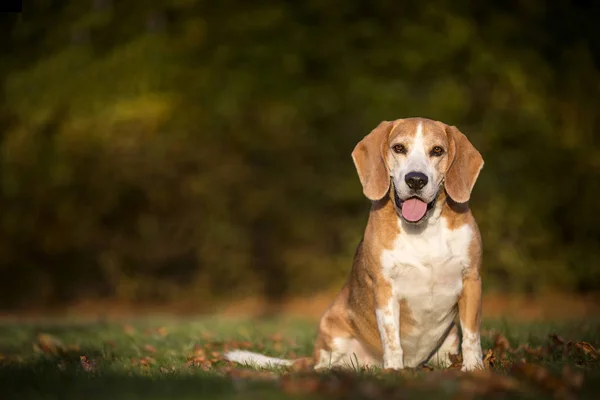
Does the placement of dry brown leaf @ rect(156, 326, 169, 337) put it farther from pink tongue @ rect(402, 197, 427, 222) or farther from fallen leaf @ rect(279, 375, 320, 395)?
fallen leaf @ rect(279, 375, 320, 395)

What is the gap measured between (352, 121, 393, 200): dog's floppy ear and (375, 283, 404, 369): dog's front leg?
2.00 ft

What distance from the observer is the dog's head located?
17.2ft

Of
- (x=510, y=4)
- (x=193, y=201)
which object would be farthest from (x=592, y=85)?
(x=193, y=201)

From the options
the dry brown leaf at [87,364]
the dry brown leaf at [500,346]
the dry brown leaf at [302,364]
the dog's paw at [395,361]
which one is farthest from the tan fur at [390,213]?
the dry brown leaf at [87,364]

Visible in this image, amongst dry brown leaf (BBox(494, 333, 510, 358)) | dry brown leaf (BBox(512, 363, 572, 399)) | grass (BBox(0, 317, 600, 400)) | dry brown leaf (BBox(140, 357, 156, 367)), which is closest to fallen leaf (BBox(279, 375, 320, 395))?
grass (BBox(0, 317, 600, 400))

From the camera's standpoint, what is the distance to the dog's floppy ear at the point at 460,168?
535cm

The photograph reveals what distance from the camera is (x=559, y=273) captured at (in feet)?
45.1

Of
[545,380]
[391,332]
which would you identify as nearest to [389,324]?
[391,332]

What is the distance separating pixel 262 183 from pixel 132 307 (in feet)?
10.1

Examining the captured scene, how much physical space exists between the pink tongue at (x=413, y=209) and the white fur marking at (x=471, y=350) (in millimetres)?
793

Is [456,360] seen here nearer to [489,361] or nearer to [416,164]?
[489,361]

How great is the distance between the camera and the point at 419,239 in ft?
17.5

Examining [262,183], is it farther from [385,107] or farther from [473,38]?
[473,38]

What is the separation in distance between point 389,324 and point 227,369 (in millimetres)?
1068
